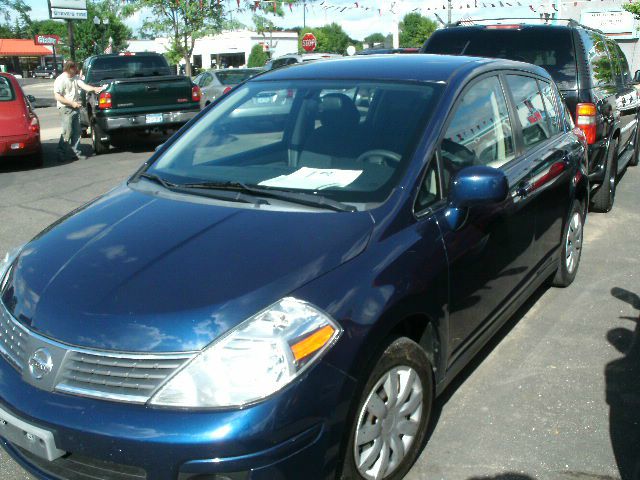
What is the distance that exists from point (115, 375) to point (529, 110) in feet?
10.5

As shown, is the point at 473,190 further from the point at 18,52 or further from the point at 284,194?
the point at 18,52

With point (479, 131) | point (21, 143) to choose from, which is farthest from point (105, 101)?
point (479, 131)

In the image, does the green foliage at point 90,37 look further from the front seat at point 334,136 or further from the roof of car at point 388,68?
the front seat at point 334,136

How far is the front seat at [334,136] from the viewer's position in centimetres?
342

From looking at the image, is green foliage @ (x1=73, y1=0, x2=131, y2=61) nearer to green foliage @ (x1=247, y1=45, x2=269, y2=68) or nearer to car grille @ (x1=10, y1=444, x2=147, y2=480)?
green foliage @ (x1=247, y1=45, x2=269, y2=68)

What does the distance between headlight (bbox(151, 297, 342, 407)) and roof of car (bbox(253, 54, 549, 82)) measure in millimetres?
1765

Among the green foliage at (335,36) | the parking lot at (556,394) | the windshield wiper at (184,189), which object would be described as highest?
the green foliage at (335,36)

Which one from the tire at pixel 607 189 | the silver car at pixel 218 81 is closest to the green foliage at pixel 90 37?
the silver car at pixel 218 81

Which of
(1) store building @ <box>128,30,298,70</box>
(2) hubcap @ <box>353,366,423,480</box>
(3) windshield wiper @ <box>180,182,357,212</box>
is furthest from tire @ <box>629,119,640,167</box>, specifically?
(1) store building @ <box>128,30,298,70</box>

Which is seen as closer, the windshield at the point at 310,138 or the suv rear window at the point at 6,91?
the windshield at the point at 310,138

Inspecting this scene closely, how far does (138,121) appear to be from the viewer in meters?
13.0

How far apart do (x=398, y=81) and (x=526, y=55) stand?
432 centimetres

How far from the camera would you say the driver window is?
339 cm

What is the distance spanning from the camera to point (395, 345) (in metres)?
2.72
